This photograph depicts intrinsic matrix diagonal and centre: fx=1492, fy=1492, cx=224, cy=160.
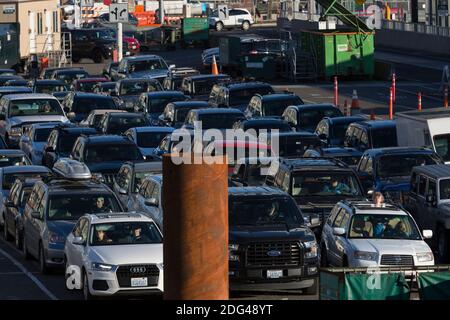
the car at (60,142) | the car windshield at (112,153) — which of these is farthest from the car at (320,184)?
the car at (60,142)

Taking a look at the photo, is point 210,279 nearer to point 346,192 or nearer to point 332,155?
point 346,192

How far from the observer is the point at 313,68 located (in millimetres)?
60594

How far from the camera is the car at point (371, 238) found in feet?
71.1

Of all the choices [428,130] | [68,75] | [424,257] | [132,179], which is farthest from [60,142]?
[68,75]

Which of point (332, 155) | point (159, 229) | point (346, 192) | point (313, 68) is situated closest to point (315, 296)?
point (159, 229)

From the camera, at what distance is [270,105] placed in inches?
1602

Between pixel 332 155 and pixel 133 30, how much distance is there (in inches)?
2375

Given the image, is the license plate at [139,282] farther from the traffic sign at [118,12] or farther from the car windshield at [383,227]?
Answer: the traffic sign at [118,12]

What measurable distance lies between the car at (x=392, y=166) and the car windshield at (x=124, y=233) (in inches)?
267

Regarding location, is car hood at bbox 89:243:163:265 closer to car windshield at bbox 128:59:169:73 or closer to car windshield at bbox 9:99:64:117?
car windshield at bbox 9:99:64:117

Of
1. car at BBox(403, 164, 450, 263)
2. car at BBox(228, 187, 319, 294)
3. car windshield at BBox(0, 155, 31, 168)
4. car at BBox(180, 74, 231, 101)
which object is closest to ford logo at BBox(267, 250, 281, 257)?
car at BBox(228, 187, 319, 294)

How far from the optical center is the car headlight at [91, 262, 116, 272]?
20812 mm

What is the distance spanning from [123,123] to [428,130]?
10.7 metres

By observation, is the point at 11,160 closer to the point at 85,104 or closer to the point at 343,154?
the point at 343,154
